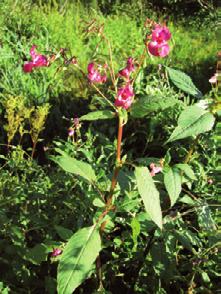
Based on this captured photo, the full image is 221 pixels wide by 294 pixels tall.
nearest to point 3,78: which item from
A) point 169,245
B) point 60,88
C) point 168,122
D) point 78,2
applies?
point 60,88

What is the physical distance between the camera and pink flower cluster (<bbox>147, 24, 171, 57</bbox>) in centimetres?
129

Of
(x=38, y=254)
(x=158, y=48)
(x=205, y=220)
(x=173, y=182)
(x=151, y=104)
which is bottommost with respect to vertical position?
(x=38, y=254)

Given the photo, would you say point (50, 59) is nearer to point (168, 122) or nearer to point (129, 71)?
point (129, 71)

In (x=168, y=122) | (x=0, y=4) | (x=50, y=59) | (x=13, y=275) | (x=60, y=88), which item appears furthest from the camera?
(x=0, y=4)

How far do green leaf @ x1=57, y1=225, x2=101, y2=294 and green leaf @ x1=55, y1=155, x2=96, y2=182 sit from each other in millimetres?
174

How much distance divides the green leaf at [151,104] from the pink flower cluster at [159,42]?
0.12 m

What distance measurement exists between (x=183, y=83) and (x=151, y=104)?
27cm

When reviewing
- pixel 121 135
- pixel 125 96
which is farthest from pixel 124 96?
pixel 121 135

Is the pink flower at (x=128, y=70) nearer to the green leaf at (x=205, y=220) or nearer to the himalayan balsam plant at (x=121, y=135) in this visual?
the himalayan balsam plant at (x=121, y=135)

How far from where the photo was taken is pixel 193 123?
1.33m

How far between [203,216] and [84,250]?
546 millimetres

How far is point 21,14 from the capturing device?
5648 mm

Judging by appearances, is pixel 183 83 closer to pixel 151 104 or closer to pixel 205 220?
pixel 151 104

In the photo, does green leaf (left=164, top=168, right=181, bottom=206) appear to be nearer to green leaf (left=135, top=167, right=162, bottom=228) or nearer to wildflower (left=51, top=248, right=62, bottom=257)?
green leaf (left=135, top=167, right=162, bottom=228)
